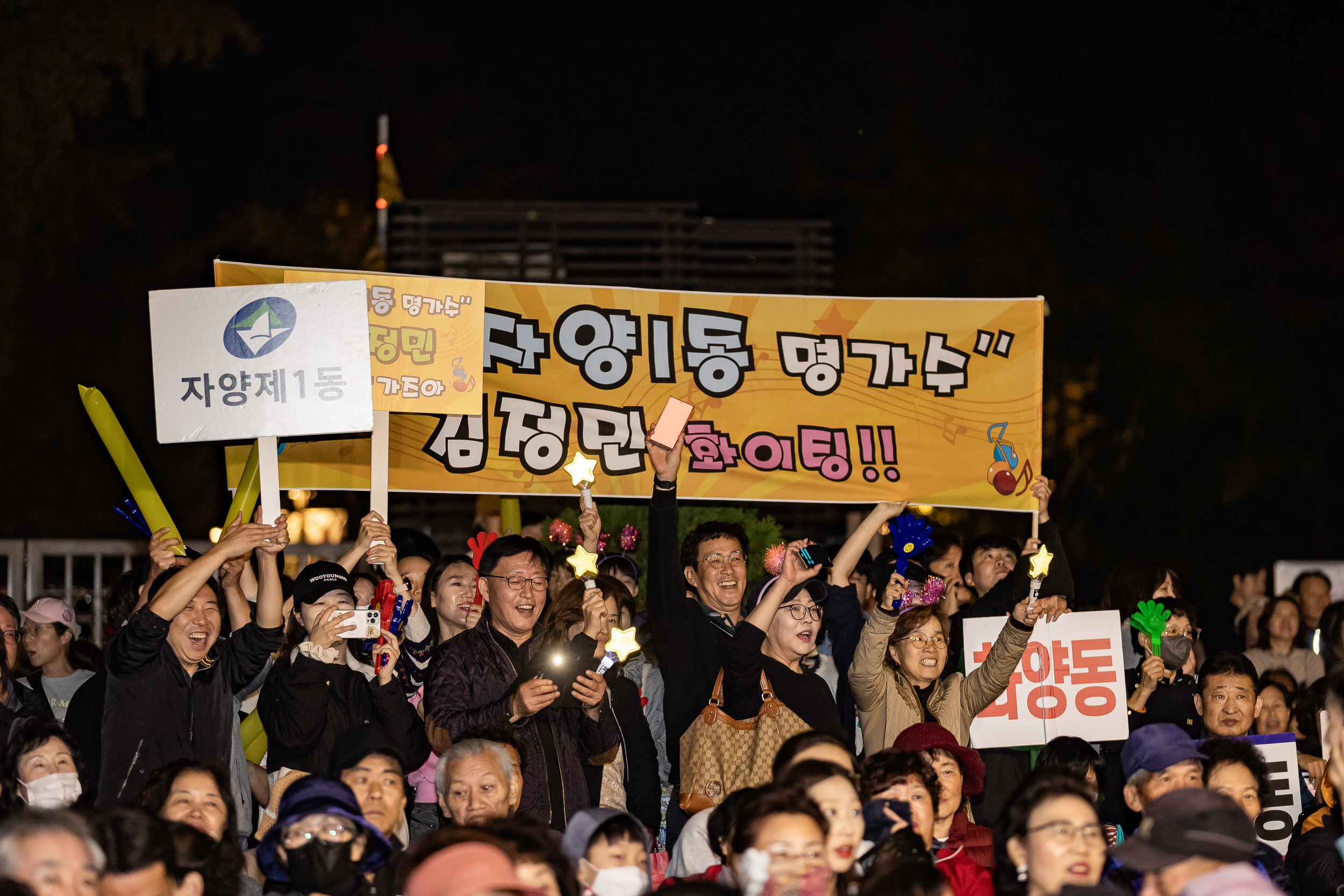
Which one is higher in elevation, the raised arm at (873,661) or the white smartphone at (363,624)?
the white smartphone at (363,624)

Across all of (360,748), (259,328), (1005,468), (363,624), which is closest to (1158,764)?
(1005,468)

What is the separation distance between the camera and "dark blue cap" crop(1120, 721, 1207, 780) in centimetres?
568

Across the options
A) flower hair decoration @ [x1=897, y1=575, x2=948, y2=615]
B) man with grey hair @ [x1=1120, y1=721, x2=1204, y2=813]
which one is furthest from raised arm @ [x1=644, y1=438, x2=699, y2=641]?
man with grey hair @ [x1=1120, y1=721, x2=1204, y2=813]

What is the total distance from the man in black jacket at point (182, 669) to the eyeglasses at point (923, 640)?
2.69m

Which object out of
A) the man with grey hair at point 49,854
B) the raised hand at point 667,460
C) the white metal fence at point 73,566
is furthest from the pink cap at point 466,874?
the white metal fence at point 73,566

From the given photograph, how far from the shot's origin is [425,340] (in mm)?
7387

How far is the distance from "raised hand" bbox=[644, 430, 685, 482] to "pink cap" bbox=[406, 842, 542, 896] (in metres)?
2.34

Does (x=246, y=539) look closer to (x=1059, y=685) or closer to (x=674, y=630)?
(x=674, y=630)

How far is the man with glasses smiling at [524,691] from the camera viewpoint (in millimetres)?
5805

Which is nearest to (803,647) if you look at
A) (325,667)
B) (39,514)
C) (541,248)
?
(325,667)

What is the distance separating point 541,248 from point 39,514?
12.9 meters

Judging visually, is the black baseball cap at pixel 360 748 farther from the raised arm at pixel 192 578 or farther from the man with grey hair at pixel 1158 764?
the man with grey hair at pixel 1158 764

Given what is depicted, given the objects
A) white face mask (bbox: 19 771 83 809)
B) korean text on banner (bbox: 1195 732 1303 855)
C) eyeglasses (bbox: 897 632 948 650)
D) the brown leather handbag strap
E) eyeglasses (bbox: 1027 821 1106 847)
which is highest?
eyeglasses (bbox: 897 632 948 650)

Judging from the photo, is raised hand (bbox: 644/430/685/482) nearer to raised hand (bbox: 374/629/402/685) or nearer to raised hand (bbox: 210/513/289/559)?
raised hand (bbox: 374/629/402/685)
